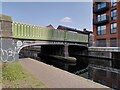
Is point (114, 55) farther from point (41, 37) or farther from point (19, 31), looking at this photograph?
point (19, 31)

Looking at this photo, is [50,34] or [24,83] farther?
[50,34]

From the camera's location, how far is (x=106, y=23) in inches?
1431

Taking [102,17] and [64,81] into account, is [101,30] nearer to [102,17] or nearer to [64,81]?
[102,17]

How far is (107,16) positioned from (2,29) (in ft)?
77.4

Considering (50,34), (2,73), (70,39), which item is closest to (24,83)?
(2,73)

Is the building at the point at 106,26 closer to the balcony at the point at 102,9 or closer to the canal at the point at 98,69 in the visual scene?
the balcony at the point at 102,9

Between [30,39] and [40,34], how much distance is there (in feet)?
9.14

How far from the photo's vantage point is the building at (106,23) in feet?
111

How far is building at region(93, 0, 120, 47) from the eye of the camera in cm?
3378

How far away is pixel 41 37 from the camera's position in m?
29.6

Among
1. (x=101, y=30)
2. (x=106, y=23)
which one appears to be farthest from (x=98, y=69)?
(x=101, y=30)

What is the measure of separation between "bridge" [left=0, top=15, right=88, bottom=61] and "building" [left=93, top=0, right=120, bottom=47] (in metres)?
4.00

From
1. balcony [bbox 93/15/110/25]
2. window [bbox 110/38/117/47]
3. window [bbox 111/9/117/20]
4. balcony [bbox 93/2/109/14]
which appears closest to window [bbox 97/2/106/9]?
balcony [bbox 93/2/109/14]

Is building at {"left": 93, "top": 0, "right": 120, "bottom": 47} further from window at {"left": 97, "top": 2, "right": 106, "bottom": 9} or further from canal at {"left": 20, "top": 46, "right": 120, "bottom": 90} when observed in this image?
canal at {"left": 20, "top": 46, "right": 120, "bottom": 90}
